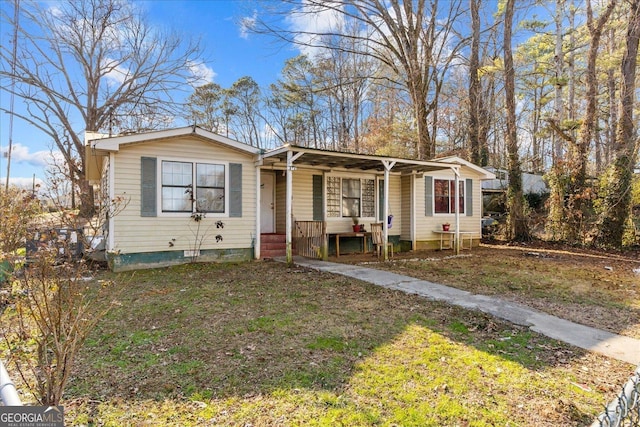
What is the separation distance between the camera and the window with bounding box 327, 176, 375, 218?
1093 cm

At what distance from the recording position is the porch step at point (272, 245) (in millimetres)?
9547

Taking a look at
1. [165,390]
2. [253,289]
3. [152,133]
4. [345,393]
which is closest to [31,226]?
[152,133]

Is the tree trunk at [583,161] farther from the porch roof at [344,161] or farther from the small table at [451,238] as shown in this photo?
the porch roof at [344,161]

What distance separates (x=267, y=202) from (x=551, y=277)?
737cm

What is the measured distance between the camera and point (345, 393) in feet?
9.22

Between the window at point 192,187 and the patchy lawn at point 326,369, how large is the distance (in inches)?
134

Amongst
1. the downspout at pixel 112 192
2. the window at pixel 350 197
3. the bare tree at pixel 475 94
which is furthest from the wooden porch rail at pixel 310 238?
the bare tree at pixel 475 94

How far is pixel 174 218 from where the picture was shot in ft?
26.9

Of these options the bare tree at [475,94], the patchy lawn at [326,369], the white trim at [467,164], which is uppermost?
the bare tree at [475,94]

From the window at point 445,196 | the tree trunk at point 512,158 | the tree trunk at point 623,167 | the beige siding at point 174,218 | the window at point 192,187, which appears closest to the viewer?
the beige siding at point 174,218

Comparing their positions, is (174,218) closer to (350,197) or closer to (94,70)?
(350,197)

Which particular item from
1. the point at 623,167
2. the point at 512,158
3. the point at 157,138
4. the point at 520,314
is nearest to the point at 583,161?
the point at 623,167

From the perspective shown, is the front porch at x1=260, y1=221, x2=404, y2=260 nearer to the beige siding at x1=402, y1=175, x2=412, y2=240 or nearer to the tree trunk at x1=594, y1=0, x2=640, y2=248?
the beige siding at x1=402, y1=175, x2=412, y2=240

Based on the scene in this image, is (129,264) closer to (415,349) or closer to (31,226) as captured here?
(31,226)
